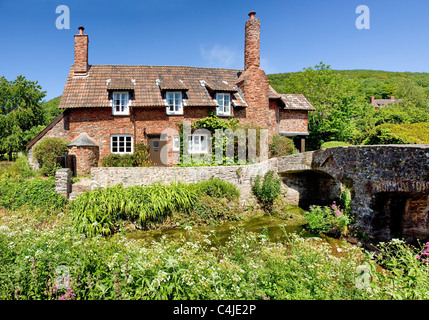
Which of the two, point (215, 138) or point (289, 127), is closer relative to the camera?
point (215, 138)

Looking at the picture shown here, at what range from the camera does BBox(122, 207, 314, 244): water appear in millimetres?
10641

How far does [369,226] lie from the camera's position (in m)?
9.48

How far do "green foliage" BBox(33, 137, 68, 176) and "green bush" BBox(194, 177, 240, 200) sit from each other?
927 cm

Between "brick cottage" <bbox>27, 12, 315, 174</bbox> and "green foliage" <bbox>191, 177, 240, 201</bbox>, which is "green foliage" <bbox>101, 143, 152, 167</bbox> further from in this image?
"green foliage" <bbox>191, 177, 240, 201</bbox>

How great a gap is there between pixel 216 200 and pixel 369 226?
668 centimetres

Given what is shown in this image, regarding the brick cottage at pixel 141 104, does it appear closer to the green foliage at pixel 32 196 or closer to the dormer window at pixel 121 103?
the dormer window at pixel 121 103

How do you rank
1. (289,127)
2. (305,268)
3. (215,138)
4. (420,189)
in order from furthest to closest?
(289,127) < (215,138) < (420,189) < (305,268)

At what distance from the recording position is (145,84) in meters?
19.0

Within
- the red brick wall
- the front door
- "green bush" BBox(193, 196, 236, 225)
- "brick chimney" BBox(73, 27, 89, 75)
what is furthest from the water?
"brick chimney" BBox(73, 27, 89, 75)

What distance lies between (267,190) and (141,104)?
10.3m

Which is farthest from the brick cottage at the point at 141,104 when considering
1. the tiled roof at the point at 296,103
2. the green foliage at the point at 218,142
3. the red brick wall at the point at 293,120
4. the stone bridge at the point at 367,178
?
the stone bridge at the point at 367,178

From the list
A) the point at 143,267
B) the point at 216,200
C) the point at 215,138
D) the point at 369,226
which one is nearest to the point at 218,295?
the point at 143,267

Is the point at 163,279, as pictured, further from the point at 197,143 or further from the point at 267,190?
the point at 197,143
